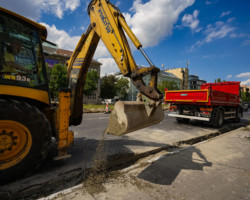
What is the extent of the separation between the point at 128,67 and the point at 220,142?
4329 millimetres

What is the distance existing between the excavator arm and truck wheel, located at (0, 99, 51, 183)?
1.11 metres

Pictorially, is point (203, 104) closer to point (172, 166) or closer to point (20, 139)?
point (172, 166)

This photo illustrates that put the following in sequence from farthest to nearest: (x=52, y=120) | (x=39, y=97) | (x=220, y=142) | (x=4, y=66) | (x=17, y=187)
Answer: (x=220, y=142), (x=52, y=120), (x=39, y=97), (x=4, y=66), (x=17, y=187)

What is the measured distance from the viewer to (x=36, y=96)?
2.65 m

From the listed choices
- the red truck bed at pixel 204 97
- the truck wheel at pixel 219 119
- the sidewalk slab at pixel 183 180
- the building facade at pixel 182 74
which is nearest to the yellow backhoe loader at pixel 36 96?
the sidewalk slab at pixel 183 180

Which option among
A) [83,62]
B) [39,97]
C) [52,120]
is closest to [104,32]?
[83,62]

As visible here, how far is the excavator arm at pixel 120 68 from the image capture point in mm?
2566

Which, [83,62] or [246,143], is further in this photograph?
[246,143]

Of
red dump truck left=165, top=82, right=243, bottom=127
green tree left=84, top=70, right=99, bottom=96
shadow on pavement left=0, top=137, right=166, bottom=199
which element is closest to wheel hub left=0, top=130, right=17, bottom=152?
shadow on pavement left=0, top=137, right=166, bottom=199

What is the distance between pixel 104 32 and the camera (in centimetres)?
328

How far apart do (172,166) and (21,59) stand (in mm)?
3528

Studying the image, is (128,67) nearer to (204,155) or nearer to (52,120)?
(52,120)

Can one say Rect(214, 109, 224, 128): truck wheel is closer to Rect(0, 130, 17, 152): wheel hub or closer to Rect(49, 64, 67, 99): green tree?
Rect(0, 130, 17, 152): wheel hub

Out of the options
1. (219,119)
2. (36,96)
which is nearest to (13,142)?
(36,96)
